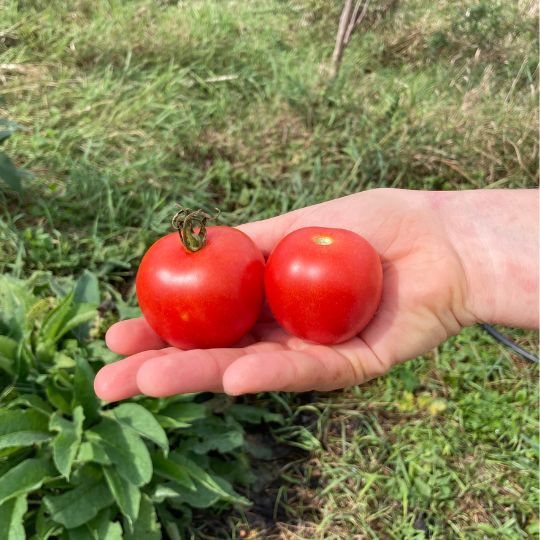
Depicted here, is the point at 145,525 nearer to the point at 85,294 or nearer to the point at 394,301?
the point at 85,294

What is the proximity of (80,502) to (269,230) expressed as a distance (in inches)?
51.7

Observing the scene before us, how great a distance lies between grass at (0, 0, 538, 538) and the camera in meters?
2.76

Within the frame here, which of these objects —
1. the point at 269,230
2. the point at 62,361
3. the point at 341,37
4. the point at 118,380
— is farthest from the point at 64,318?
the point at 341,37

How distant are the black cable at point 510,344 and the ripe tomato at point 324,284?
1.50m

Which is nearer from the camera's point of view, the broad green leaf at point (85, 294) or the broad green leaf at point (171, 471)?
the broad green leaf at point (171, 471)

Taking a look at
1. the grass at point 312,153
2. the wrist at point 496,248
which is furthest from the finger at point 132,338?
the wrist at point 496,248

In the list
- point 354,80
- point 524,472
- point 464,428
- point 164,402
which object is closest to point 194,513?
point 164,402

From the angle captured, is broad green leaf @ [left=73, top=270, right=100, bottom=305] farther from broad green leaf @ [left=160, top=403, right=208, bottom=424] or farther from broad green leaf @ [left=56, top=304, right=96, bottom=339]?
broad green leaf @ [left=160, top=403, right=208, bottom=424]

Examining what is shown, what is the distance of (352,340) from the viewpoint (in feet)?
7.00

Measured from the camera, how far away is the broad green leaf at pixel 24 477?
219 centimetres

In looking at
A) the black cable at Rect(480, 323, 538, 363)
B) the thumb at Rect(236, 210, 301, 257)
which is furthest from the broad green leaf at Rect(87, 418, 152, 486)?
the black cable at Rect(480, 323, 538, 363)

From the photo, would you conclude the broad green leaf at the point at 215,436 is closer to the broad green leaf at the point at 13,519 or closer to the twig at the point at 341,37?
the broad green leaf at the point at 13,519

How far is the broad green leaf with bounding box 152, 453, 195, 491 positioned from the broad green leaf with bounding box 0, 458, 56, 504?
0.41 meters

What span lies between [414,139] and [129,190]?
1930 millimetres
